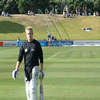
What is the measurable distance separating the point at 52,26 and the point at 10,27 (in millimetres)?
11511

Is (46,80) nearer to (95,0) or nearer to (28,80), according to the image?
(28,80)

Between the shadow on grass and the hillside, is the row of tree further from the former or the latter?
the shadow on grass

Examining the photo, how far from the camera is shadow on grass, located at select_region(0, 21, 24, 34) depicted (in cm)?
7438

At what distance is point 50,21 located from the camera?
81688 millimetres

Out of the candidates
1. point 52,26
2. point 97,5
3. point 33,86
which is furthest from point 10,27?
point 33,86

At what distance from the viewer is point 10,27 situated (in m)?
76.4

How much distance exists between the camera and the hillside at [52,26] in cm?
7209

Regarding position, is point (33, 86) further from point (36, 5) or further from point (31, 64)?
point (36, 5)

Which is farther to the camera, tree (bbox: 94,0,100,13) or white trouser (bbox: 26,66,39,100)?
tree (bbox: 94,0,100,13)

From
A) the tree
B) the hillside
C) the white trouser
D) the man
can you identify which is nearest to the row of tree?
the tree

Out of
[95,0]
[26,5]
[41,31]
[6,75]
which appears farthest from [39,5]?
[6,75]

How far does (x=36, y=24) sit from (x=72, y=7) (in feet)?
152

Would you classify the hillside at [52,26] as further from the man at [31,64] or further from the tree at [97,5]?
the man at [31,64]

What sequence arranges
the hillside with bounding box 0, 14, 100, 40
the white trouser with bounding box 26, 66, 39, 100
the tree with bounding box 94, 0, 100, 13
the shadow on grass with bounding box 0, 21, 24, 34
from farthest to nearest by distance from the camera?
the tree with bounding box 94, 0, 100, 13 < the shadow on grass with bounding box 0, 21, 24, 34 < the hillside with bounding box 0, 14, 100, 40 < the white trouser with bounding box 26, 66, 39, 100
